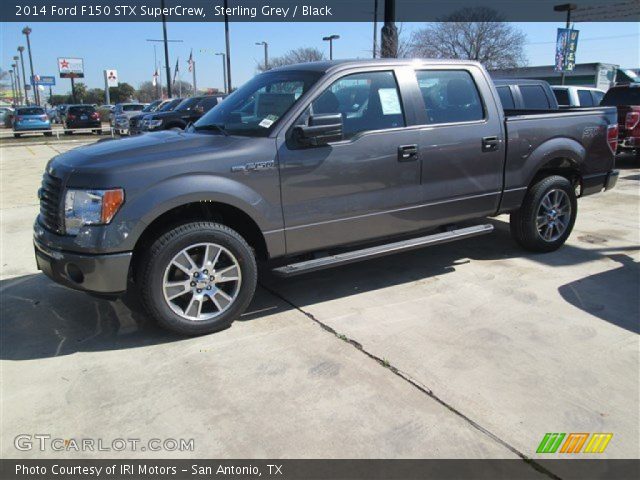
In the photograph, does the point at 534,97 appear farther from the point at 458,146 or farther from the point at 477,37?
the point at 477,37

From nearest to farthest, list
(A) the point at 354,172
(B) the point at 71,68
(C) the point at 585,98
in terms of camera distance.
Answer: (A) the point at 354,172, (C) the point at 585,98, (B) the point at 71,68

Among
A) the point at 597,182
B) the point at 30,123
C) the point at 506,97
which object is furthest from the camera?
the point at 30,123

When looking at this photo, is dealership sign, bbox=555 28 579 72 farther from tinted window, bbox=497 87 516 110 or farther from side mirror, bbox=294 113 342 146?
side mirror, bbox=294 113 342 146

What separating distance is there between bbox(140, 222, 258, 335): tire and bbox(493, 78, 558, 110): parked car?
7.33m

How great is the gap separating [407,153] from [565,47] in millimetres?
28061

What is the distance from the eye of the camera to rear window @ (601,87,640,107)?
1266 centimetres

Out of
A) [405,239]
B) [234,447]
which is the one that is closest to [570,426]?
[234,447]

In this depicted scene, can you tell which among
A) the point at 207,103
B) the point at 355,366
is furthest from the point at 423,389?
the point at 207,103

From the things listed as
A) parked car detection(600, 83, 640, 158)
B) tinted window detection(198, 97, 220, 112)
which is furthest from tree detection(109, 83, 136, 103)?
parked car detection(600, 83, 640, 158)

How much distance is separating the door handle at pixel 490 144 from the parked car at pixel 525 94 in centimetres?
499

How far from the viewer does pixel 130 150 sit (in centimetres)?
392

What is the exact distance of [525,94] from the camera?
10.0m
